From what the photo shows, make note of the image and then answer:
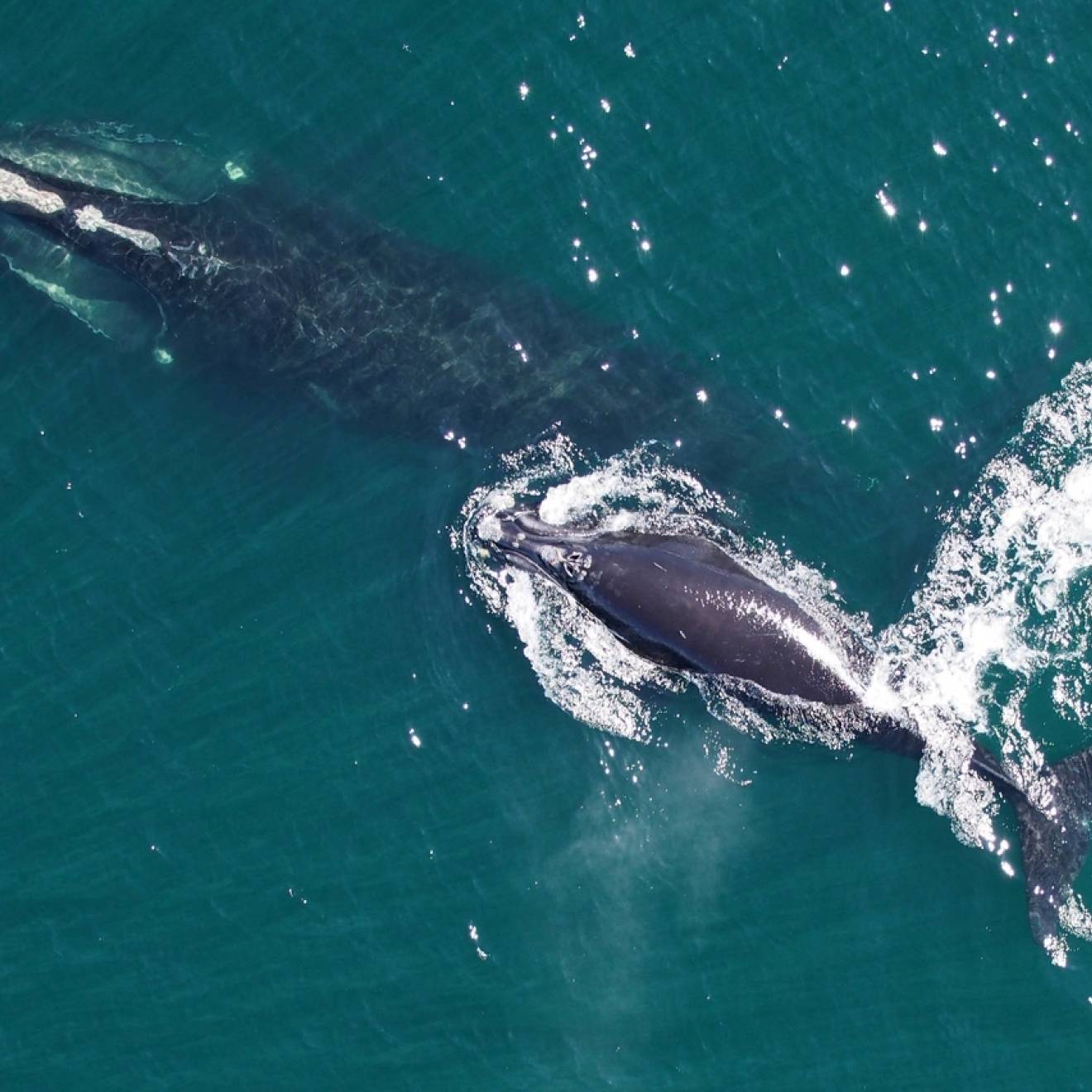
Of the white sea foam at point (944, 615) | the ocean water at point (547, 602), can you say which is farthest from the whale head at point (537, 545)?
the ocean water at point (547, 602)

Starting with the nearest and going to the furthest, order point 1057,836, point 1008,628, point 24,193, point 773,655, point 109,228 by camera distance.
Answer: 1. point 773,655
2. point 1057,836
3. point 1008,628
4. point 109,228
5. point 24,193

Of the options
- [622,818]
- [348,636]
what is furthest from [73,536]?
[622,818]

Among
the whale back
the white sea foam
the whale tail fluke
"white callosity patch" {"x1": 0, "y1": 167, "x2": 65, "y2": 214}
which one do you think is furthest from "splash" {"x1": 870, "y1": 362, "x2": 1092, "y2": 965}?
"white callosity patch" {"x1": 0, "y1": 167, "x2": 65, "y2": 214}

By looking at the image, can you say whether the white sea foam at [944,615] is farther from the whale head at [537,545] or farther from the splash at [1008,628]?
the whale head at [537,545]

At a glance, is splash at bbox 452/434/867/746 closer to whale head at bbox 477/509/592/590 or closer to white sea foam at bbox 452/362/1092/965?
white sea foam at bbox 452/362/1092/965

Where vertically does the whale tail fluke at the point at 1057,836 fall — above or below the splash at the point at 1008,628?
below

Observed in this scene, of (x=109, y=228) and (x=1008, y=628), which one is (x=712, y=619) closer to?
(x=1008, y=628)

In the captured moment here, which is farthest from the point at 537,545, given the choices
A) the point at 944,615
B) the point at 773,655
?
the point at 944,615

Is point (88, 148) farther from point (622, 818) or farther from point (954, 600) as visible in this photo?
point (954, 600)
